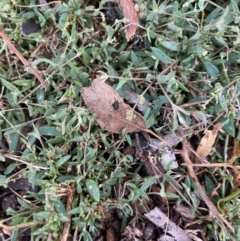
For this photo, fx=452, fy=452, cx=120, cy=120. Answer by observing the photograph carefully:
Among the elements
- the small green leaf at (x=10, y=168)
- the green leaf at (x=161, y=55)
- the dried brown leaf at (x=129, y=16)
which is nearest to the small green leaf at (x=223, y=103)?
the green leaf at (x=161, y=55)

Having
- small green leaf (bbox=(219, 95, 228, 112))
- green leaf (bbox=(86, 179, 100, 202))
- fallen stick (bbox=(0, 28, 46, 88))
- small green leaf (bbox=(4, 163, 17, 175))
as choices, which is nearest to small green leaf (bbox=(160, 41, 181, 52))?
small green leaf (bbox=(219, 95, 228, 112))

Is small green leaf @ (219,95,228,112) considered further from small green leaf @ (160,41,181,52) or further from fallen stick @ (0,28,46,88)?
fallen stick @ (0,28,46,88)

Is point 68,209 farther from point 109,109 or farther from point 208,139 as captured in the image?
point 208,139

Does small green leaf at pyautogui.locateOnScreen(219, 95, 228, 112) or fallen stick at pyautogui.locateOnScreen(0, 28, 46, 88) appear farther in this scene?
small green leaf at pyautogui.locateOnScreen(219, 95, 228, 112)

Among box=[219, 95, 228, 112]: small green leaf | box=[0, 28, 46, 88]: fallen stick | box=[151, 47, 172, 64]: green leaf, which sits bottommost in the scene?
box=[219, 95, 228, 112]: small green leaf

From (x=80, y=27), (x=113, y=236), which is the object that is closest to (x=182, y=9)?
(x=80, y=27)

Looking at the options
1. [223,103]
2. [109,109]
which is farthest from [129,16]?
[223,103]

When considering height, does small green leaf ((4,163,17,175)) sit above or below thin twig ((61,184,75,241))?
above
